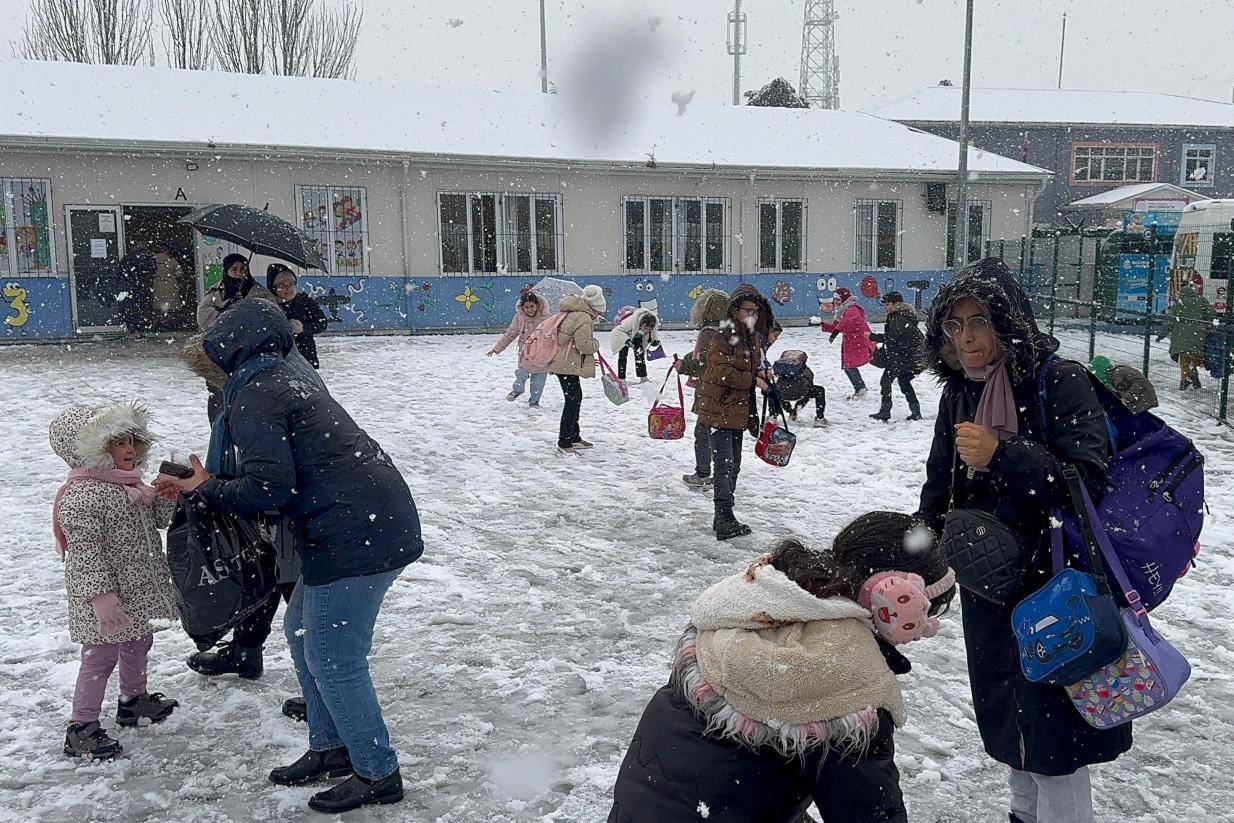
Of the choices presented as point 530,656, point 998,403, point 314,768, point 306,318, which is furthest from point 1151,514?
point 306,318

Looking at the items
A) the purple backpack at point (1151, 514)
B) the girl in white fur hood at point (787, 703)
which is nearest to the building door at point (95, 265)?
the girl in white fur hood at point (787, 703)

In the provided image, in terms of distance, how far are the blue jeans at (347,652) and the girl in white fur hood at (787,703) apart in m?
1.57

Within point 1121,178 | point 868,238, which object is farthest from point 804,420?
point 1121,178

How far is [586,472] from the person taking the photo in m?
8.86

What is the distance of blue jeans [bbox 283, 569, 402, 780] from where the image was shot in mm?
3369

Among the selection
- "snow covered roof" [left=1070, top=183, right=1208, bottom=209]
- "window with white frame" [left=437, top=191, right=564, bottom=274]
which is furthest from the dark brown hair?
"snow covered roof" [left=1070, top=183, right=1208, bottom=209]

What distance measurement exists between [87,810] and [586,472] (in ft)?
18.4

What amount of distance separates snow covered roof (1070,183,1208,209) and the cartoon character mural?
3341 cm

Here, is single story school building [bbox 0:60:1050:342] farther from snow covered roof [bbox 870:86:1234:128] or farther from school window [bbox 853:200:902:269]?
snow covered roof [bbox 870:86:1234:128]

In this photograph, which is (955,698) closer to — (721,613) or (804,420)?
(721,613)

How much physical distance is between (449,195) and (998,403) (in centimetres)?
1822

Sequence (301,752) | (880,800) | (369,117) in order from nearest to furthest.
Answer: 1. (880,800)
2. (301,752)
3. (369,117)

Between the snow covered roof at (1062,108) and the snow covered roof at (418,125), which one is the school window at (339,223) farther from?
the snow covered roof at (1062,108)

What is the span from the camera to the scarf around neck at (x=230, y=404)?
3.29 metres
